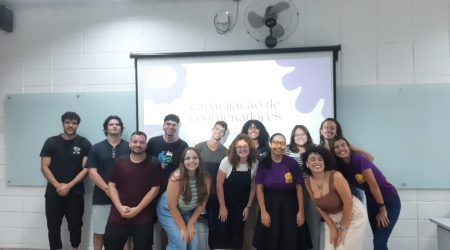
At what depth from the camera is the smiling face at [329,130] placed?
2.64 meters

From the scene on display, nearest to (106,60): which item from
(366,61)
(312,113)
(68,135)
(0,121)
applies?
(68,135)

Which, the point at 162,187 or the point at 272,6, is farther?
the point at 272,6

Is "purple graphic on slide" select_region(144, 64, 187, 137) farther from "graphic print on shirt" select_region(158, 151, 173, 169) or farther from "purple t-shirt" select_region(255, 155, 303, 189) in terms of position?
"purple t-shirt" select_region(255, 155, 303, 189)

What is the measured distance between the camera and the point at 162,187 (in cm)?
280

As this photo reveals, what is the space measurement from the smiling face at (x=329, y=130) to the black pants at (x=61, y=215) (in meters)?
2.38

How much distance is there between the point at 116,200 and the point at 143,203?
0.22 metres

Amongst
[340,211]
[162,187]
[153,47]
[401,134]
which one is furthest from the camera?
[153,47]

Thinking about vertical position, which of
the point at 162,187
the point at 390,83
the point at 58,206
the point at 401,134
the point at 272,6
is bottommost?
the point at 58,206

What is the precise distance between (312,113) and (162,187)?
154 centimetres

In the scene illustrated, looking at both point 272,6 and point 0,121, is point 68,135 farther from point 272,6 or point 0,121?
point 272,6

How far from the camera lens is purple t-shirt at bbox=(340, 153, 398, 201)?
243cm

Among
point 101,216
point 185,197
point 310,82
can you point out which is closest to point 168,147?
point 185,197

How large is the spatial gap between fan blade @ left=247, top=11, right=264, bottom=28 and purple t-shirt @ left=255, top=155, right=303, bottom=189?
140 centimetres

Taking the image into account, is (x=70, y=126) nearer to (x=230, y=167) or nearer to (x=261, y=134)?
(x=230, y=167)
